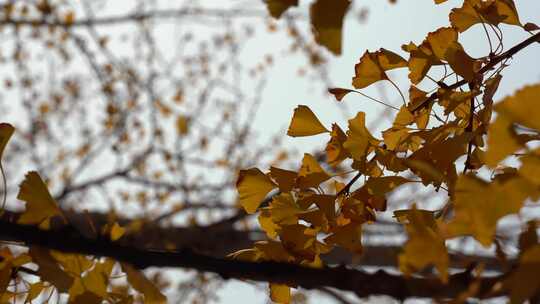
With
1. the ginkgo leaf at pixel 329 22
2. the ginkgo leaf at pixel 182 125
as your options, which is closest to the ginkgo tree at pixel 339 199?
the ginkgo leaf at pixel 329 22

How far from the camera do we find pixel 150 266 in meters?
0.44

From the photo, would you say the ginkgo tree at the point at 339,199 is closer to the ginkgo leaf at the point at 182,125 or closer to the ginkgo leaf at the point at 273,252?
the ginkgo leaf at the point at 273,252

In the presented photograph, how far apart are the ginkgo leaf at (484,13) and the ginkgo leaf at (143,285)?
48 centimetres

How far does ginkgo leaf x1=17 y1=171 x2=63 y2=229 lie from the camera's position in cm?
58

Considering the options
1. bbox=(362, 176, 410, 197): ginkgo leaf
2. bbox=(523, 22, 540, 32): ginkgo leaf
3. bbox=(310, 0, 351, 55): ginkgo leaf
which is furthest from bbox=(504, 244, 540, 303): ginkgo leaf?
bbox=(523, 22, 540, 32): ginkgo leaf

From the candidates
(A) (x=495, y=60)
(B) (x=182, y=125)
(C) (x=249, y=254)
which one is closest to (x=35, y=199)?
(C) (x=249, y=254)

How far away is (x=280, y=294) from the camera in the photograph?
0.62 m

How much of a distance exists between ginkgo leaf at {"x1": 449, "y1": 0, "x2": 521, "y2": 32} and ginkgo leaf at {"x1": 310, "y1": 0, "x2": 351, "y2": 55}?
32 cm

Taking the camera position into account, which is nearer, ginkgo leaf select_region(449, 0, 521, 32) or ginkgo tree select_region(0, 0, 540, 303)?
ginkgo tree select_region(0, 0, 540, 303)

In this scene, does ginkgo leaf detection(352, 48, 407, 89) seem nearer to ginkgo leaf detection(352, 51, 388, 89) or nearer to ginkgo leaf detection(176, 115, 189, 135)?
ginkgo leaf detection(352, 51, 388, 89)

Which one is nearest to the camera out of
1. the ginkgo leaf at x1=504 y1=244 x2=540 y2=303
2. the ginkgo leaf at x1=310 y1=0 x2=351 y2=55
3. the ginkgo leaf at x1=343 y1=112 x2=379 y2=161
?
the ginkgo leaf at x1=504 y1=244 x2=540 y2=303

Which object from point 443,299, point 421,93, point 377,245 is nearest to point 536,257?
point 443,299

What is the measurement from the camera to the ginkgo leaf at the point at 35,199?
583 millimetres

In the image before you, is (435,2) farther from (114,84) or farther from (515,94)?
(114,84)
